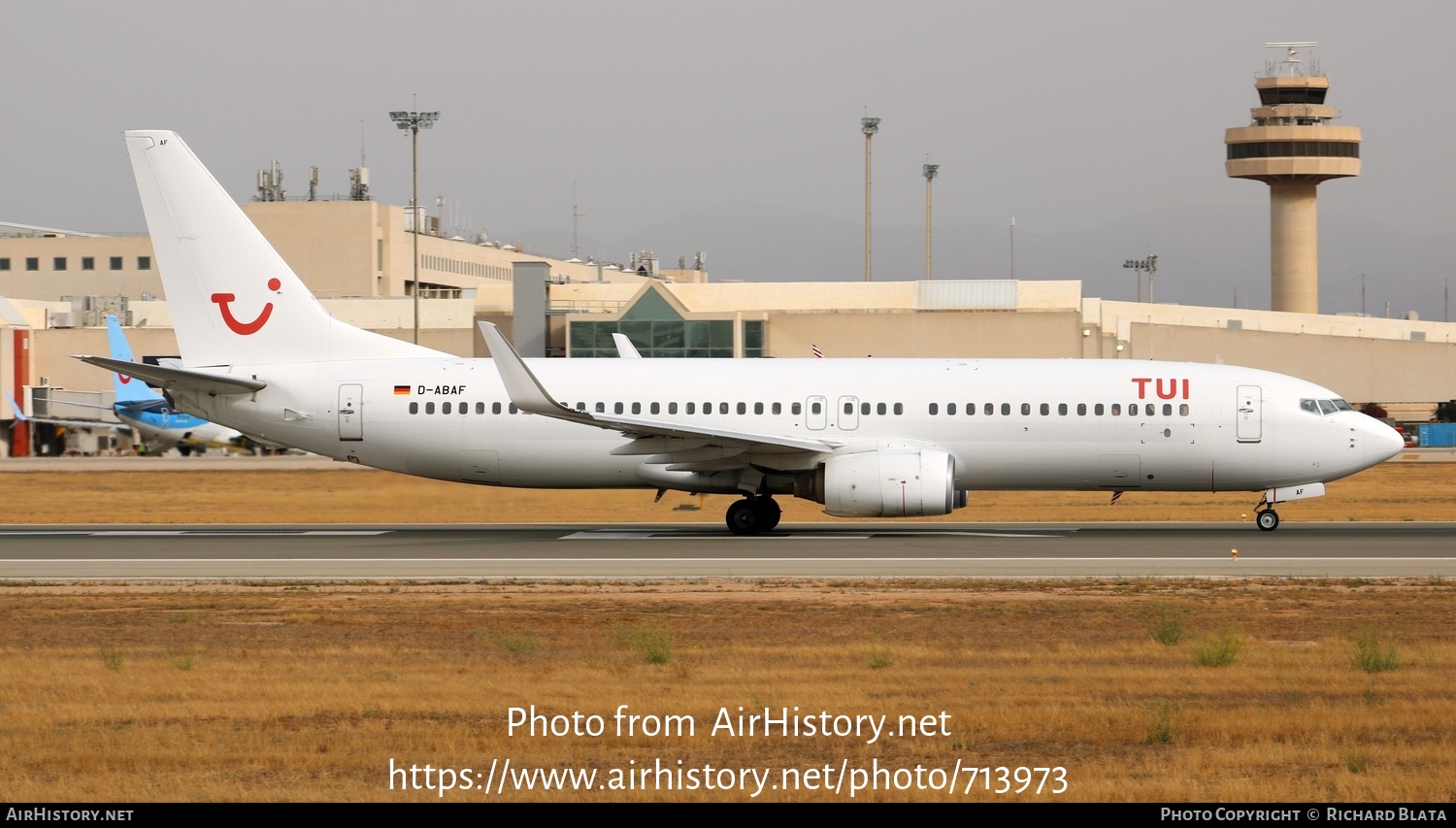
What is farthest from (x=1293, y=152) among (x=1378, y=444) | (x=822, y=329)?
(x=1378, y=444)

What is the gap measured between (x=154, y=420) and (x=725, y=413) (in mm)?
49470

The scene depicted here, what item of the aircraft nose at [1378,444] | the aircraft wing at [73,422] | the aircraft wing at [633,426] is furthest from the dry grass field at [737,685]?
the aircraft wing at [73,422]

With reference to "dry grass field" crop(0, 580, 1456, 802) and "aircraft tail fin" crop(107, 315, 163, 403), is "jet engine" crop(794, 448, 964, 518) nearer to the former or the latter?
"dry grass field" crop(0, 580, 1456, 802)

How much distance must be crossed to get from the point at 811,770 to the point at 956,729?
5.68ft

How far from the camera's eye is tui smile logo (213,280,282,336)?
3281 centimetres

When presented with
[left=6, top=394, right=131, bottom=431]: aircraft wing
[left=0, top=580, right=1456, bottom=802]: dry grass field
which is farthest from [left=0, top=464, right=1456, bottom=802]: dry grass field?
[left=6, top=394, right=131, bottom=431]: aircraft wing

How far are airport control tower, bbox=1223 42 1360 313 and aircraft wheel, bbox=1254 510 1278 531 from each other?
92875 mm

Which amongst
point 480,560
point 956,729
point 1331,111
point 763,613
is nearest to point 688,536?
point 480,560

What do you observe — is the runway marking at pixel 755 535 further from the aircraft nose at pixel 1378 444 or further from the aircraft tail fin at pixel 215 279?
the aircraft tail fin at pixel 215 279

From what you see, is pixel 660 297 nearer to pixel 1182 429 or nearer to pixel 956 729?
pixel 1182 429

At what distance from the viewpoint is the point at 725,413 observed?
31859 millimetres

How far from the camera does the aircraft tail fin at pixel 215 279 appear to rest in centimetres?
Result: 3266

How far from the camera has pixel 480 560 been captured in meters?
26.1
